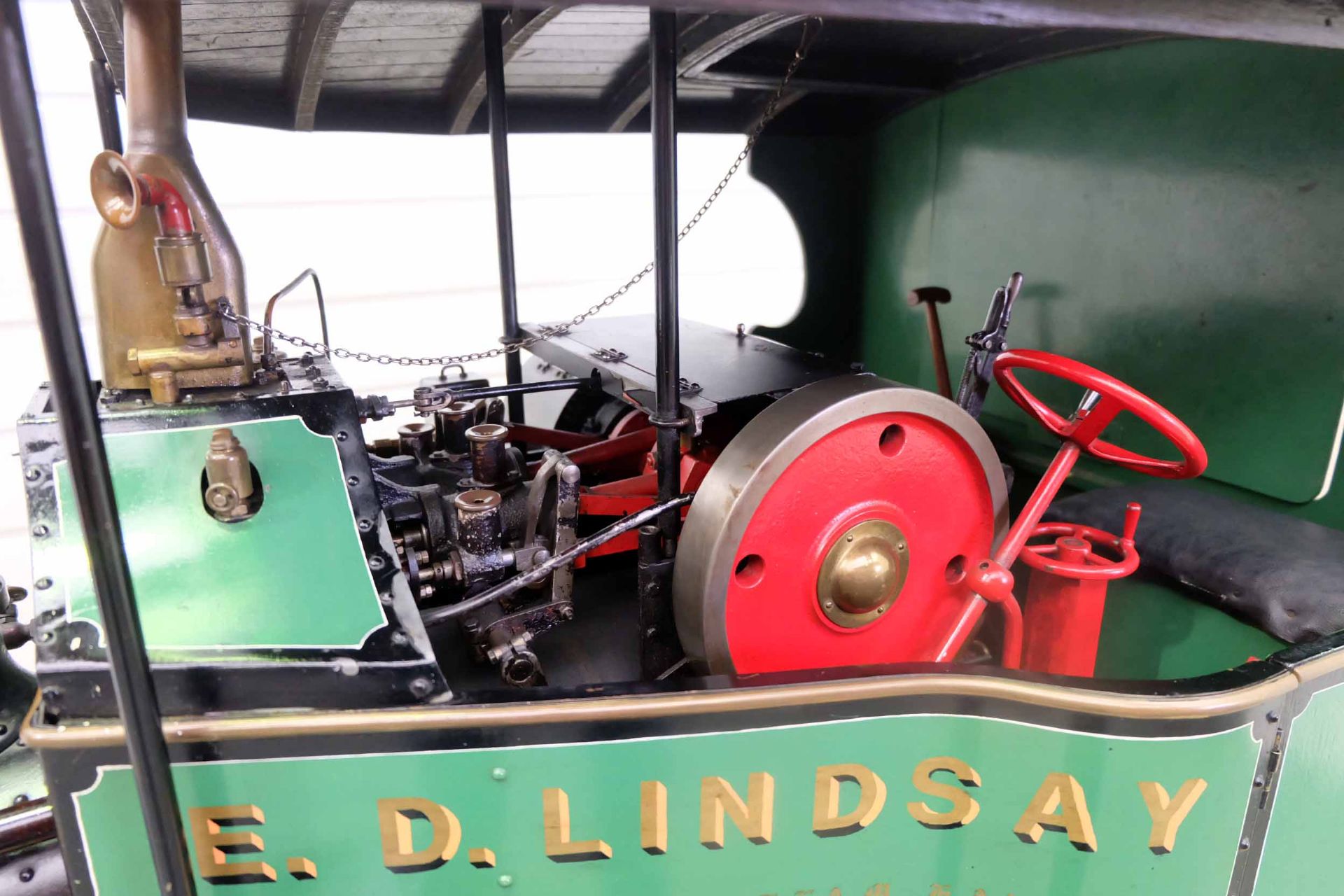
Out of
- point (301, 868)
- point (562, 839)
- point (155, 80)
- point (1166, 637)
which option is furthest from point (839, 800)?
point (155, 80)

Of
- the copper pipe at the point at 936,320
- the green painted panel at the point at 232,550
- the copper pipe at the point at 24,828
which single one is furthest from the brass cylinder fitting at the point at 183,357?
the copper pipe at the point at 936,320

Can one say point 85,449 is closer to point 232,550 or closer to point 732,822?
point 232,550

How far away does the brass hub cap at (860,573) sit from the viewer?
Answer: 5.42 feet

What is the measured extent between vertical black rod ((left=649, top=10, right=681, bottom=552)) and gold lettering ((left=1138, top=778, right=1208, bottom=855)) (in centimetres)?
98

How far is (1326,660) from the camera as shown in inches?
60.1

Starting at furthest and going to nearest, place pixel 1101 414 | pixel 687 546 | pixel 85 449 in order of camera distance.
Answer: pixel 1101 414
pixel 687 546
pixel 85 449

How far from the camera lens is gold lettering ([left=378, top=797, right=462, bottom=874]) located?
1.20 metres

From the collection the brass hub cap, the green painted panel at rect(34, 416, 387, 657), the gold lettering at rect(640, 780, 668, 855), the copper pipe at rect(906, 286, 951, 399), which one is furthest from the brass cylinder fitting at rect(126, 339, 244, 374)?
the copper pipe at rect(906, 286, 951, 399)

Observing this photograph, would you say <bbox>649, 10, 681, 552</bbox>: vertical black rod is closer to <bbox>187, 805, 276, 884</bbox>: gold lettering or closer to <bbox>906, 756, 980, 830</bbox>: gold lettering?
<bbox>906, 756, 980, 830</bbox>: gold lettering

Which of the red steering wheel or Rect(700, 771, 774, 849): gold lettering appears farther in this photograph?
the red steering wheel

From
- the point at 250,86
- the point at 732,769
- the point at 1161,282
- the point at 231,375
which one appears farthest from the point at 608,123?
the point at 732,769

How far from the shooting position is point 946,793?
1.39 meters

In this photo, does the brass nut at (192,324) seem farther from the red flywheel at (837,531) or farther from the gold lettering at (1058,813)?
the gold lettering at (1058,813)

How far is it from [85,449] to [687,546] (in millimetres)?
941
